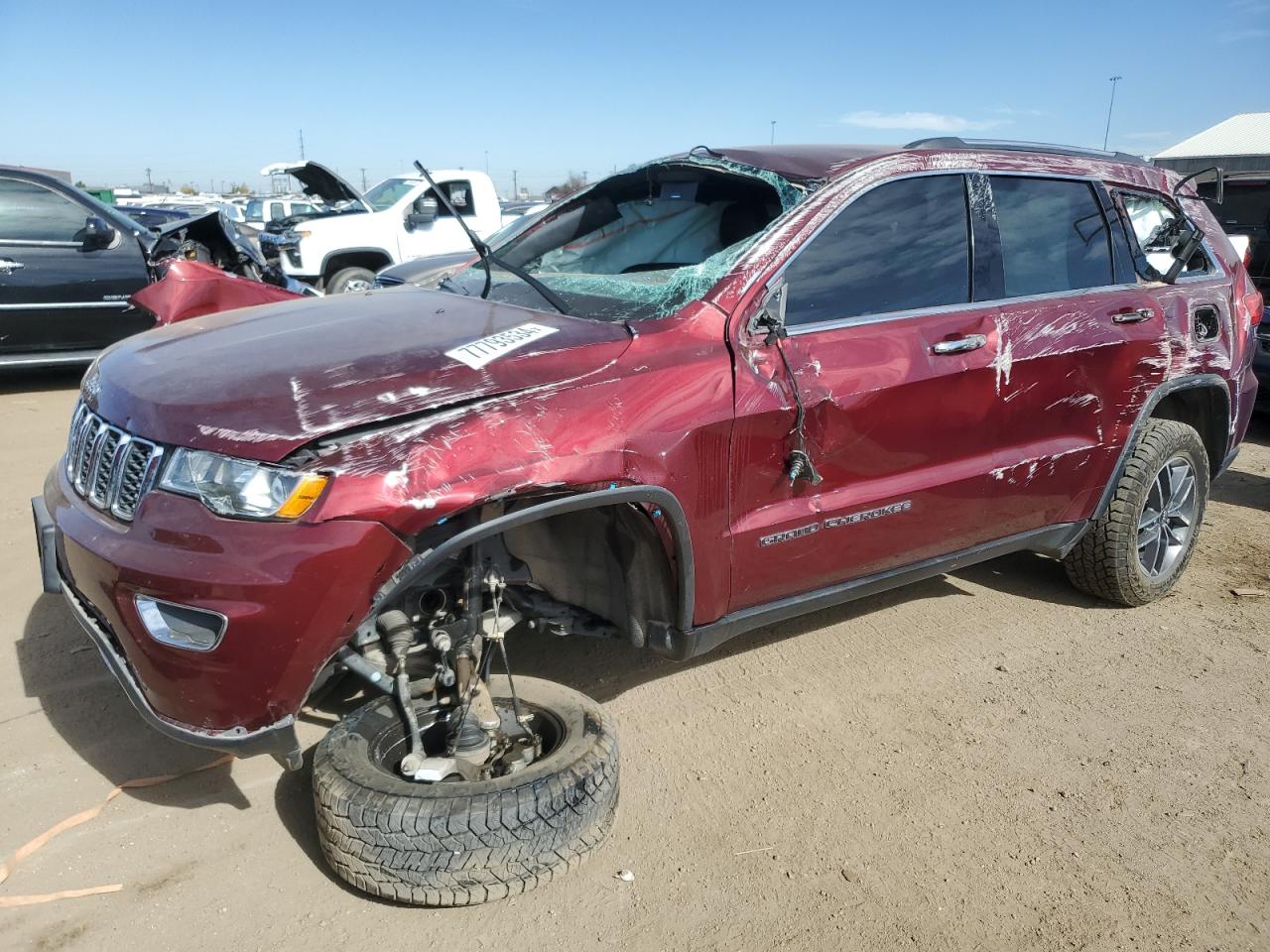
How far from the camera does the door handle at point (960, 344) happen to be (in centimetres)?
312

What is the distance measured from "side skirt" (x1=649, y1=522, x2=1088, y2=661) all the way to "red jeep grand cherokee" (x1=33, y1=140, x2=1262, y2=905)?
13 mm

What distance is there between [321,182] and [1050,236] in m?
10.4

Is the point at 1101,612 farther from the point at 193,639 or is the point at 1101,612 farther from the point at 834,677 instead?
the point at 193,639

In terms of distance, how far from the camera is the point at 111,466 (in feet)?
7.95

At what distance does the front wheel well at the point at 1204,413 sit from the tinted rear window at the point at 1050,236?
28.8 inches

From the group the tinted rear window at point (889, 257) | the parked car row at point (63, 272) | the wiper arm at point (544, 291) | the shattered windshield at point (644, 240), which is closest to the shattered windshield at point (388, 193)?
the parked car row at point (63, 272)

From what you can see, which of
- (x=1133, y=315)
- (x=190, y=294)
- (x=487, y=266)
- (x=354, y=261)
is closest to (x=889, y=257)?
(x=1133, y=315)

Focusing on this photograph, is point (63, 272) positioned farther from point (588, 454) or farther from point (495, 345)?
Answer: point (588, 454)

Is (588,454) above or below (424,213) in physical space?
below

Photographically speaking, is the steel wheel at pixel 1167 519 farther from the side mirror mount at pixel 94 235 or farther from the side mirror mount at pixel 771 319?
the side mirror mount at pixel 94 235

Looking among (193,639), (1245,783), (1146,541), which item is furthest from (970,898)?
(1146,541)

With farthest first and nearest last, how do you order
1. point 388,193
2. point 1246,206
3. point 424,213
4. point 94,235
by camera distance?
point 388,193
point 424,213
point 1246,206
point 94,235

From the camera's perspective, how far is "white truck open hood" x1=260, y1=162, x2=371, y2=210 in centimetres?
1162

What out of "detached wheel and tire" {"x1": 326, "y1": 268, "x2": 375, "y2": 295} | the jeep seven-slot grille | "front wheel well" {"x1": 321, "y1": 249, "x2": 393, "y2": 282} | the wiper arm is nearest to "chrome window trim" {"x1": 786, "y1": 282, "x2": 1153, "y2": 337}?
the wiper arm
